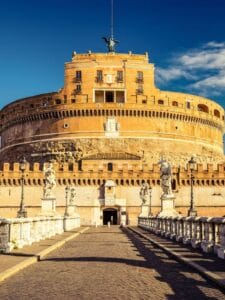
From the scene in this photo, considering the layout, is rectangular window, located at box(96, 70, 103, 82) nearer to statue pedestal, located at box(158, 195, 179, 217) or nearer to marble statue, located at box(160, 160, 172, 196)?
statue pedestal, located at box(158, 195, 179, 217)

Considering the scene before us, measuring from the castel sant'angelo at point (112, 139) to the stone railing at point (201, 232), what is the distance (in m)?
34.1

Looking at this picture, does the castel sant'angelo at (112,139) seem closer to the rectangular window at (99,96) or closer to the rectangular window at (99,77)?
the rectangular window at (99,96)

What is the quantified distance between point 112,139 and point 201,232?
49.2m

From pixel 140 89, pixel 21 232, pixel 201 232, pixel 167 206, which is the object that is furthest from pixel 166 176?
pixel 140 89

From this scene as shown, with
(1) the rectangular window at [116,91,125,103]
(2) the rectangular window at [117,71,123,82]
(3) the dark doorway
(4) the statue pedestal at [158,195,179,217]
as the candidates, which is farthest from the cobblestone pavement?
(2) the rectangular window at [117,71,123,82]

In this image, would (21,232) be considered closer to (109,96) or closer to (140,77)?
(109,96)

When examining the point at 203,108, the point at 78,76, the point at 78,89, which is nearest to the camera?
the point at 78,89

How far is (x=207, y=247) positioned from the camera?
37.3 feet

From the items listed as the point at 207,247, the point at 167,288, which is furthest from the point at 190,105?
the point at 167,288

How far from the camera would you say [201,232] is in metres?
12.8

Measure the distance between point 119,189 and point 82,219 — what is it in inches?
195

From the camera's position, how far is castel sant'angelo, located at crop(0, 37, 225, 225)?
174ft

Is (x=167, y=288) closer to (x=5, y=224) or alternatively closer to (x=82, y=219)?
(x=5, y=224)

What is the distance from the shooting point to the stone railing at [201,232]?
33.1 feet
